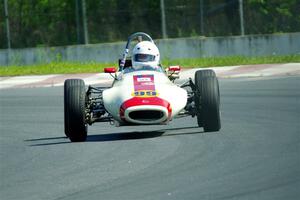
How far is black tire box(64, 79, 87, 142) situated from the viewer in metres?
14.6

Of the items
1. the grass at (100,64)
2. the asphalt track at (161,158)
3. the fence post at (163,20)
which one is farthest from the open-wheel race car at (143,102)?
the fence post at (163,20)

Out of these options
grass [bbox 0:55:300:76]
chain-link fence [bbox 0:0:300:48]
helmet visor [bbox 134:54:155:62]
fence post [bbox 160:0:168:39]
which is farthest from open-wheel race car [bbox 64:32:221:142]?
chain-link fence [bbox 0:0:300:48]

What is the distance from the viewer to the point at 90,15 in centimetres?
3150

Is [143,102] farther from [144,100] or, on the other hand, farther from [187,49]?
[187,49]

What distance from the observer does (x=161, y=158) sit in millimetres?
12352

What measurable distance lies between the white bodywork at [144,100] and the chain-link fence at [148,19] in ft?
54.2

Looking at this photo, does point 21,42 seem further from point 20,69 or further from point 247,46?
point 247,46

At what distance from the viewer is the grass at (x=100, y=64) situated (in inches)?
1087

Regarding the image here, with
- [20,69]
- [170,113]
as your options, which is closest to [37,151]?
[170,113]

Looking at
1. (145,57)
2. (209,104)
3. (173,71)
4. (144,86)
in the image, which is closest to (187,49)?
(173,71)

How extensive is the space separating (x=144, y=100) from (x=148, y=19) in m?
17.7

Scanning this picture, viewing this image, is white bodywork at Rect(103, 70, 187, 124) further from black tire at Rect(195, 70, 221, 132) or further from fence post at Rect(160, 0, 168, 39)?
fence post at Rect(160, 0, 168, 39)

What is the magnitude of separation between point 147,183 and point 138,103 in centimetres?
346

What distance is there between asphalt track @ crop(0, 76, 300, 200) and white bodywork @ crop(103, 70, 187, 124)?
32 centimetres
